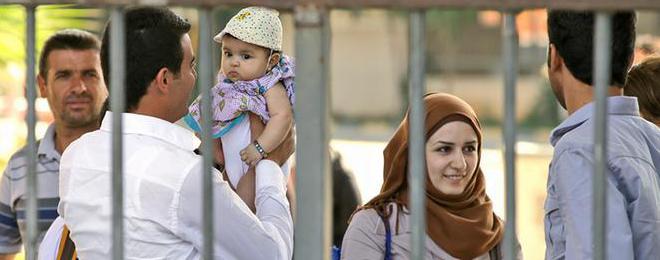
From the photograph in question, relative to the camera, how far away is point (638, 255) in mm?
2988

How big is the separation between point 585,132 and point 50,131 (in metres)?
2.32

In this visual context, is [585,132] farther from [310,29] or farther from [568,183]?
[310,29]

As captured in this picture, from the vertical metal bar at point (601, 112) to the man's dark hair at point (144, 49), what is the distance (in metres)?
1.32

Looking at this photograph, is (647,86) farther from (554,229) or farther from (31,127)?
(31,127)

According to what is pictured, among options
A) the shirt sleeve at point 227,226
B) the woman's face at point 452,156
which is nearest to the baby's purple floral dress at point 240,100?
the shirt sleeve at point 227,226

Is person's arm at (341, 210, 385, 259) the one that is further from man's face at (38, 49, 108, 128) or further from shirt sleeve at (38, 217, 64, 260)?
man's face at (38, 49, 108, 128)

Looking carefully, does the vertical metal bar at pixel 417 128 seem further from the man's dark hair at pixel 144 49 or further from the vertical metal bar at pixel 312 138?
the man's dark hair at pixel 144 49

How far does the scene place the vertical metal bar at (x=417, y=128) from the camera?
7.70ft

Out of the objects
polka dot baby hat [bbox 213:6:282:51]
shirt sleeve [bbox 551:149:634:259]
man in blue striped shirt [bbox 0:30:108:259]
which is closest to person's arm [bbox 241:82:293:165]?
polka dot baby hat [bbox 213:6:282:51]

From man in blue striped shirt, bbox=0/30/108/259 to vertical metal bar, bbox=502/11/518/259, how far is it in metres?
2.44

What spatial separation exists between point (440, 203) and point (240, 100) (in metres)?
0.73

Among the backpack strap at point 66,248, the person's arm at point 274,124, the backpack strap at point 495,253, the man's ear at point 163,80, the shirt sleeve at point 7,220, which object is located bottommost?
the shirt sleeve at point 7,220

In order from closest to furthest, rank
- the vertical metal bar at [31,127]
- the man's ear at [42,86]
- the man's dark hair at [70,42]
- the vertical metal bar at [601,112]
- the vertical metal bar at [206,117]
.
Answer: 1. the vertical metal bar at [601,112]
2. the vertical metal bar at [206,117]
3. the vertical metal bar at [31,127]
4. the man's dark hair at [70,42]
5. the man's ear at [42,86]

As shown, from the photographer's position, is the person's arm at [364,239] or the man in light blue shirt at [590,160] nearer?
the man in light blue shirt at [590,160]
